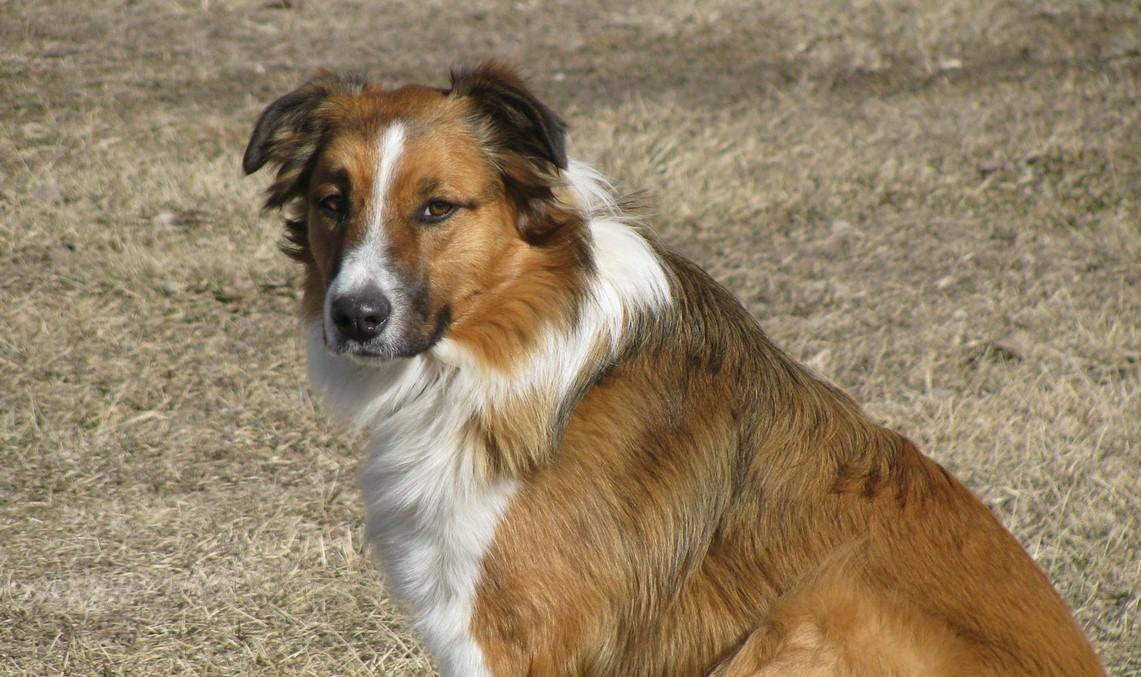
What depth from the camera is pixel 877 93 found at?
9.34 meters

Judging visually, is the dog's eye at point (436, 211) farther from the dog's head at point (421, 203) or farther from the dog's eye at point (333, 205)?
the dog's eye at point (333, 205)

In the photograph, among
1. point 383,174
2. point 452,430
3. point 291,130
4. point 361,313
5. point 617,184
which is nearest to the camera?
point 361,313

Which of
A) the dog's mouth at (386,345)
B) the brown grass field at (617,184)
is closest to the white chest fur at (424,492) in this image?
the dog's mouth at (386,345)

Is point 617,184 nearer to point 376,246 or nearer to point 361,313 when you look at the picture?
point 376,246

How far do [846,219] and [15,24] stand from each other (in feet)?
21.3

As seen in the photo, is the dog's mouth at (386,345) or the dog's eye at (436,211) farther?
the dog's eye at (436,211)

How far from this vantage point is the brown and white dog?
10.6ft

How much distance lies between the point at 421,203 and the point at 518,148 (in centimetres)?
34

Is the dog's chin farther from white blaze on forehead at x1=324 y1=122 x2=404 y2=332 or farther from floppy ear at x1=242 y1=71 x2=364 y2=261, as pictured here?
floppy ear at x1=242 y1=71 x2=364 y2=261

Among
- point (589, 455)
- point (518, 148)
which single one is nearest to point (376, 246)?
point (518, 148)

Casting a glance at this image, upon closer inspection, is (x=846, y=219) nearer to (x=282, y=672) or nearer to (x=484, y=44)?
(x=484, y=44)

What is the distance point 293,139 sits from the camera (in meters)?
3.76

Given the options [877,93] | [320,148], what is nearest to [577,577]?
[320,148]

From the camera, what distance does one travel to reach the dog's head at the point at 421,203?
334cm
